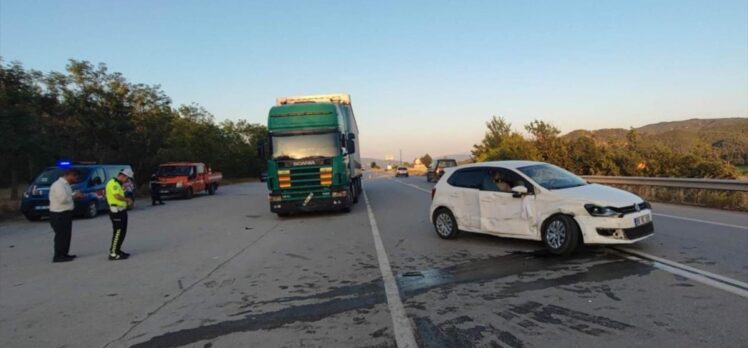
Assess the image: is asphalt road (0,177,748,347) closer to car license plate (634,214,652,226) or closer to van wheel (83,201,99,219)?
car license plate (634,214,652,226)

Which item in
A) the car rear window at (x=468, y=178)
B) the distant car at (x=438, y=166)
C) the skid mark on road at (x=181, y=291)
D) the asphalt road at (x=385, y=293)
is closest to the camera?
the asphalt road at (x=385, y=293)

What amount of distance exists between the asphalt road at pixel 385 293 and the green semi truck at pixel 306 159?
431 cm

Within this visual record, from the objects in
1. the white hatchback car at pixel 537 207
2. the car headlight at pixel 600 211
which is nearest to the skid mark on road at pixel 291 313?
the white hatchback car at pixel 537 207

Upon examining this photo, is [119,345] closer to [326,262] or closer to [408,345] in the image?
[408,345]

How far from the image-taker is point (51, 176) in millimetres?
18422

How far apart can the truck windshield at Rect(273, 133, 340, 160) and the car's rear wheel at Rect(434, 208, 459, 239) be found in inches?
238

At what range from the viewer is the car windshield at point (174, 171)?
29516 millimetres

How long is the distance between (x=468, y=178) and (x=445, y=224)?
3.35 feet

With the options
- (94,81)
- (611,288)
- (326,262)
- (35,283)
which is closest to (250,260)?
(326,262)

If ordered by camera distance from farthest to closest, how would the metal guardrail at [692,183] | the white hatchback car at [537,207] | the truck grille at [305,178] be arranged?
the truck grille at [305,178], the metal guardrail at [692,183], the white hatchback car at [537,207]

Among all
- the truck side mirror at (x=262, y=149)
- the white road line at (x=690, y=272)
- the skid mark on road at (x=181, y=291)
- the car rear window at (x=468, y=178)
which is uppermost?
the truck side mirror at (x=262, y=149)

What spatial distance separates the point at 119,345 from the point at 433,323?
9.63 ft

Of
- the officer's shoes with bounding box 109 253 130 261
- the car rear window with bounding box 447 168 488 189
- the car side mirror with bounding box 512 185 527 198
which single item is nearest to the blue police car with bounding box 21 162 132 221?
the officer's shoes with bounding box 109 253 130 261

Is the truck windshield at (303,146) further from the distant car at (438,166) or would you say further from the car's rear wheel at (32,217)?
the distant car at (438,166)
